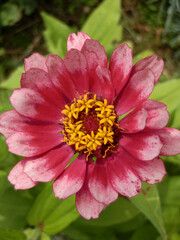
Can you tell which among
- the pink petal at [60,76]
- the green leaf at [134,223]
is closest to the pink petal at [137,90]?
the pink petal at [60,76]

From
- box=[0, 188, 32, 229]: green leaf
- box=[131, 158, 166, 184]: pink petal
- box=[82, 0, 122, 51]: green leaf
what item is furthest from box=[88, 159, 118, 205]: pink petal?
box=[82, 0, 122, 51]: green leaf

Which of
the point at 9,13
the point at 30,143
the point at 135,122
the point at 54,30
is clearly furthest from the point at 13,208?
the point at 9,13

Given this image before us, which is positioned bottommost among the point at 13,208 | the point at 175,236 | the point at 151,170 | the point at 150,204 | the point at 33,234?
the point at 175,236

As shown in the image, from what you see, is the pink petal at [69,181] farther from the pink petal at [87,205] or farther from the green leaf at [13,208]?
the green leaf at [13,208]

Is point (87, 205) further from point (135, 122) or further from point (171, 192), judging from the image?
point (171, 192)

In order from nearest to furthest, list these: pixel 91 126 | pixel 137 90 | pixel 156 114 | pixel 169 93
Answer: pixel 156 114
pixel 137 90
pixel 91 126
pixel 169 93

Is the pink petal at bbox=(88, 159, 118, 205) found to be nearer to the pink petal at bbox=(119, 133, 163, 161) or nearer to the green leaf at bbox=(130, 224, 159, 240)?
the pink petal at bbox=(119, 133, 163, 161)
